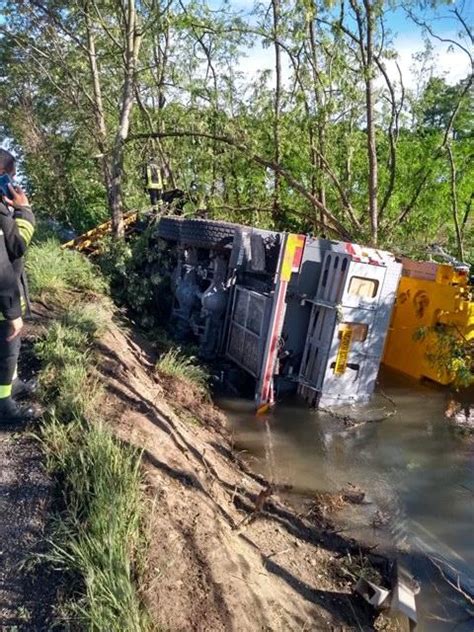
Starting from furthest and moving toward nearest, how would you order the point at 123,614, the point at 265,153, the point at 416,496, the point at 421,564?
the point at 265,153, the point at 416,496, the point at 421,564, the point at 123,614

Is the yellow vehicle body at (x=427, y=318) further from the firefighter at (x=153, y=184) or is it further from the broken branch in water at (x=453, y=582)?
the firefighter at (x=153, y=184)

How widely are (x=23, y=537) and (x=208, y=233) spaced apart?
4.52 m

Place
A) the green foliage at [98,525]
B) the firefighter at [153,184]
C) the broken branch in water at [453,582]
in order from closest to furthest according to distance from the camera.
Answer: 1. the green foliage at [98,525]
2. the broken branch in water at [453,582]
3. the firefighter at [153,184]

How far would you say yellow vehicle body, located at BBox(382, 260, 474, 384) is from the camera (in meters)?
6.46

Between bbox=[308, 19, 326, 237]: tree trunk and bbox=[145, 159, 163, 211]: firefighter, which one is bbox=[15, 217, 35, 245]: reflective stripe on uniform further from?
bbox=[145, 159, 163, 211]: firefighter

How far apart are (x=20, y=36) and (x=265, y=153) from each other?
6.50 meters

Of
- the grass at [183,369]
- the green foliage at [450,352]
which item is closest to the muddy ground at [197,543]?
the grass at [183,369]

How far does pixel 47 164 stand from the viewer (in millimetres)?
13383

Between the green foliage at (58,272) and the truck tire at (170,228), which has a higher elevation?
the truck tire at (170,228)

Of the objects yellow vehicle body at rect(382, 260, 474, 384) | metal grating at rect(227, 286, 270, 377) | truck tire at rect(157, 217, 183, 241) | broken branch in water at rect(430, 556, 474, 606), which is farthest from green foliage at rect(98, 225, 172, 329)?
broken branch in water at rect(430, 556, 474, 606)

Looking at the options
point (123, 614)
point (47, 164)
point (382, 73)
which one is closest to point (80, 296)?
point (123, 614)

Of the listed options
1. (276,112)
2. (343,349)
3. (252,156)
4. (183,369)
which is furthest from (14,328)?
(276,112)

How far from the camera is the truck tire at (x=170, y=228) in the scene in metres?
7.05

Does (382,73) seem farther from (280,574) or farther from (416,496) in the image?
(280,574)
